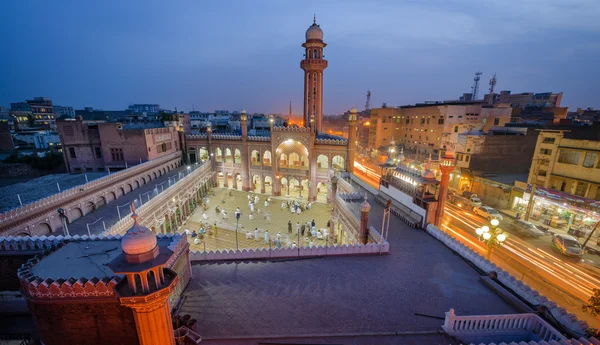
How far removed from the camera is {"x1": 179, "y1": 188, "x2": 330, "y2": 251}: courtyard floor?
2058 cm

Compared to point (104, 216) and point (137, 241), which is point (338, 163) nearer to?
point (104, 216)

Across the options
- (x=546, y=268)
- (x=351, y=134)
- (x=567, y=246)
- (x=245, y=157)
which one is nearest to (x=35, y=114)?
(x=245, y=157)

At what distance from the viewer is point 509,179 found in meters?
27.9

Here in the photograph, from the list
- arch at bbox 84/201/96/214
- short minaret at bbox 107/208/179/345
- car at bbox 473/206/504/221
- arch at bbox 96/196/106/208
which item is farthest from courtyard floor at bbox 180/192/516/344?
car at bbox 473/206/504/221

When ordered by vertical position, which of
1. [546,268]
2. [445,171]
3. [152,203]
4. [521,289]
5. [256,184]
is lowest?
[256,184]

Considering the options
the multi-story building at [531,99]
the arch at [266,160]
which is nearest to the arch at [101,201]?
the arch at [266,160]

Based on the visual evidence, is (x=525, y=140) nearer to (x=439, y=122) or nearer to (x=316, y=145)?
(x=439, y=122)

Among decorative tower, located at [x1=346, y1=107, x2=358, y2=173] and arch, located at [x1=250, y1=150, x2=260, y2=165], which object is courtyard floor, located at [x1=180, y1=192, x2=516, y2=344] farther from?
arch, located at [x1=250, y1=150, x2=260, y2=165]

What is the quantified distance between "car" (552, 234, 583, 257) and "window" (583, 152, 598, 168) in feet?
26.4

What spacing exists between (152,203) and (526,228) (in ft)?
96.0

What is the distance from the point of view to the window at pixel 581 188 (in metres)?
21.2

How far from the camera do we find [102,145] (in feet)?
87.8

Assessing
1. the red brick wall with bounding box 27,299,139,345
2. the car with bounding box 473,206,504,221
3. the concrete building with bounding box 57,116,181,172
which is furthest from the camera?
the concrete building with bounding box 57,116,181,172

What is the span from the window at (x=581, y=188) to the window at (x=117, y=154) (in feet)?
140
